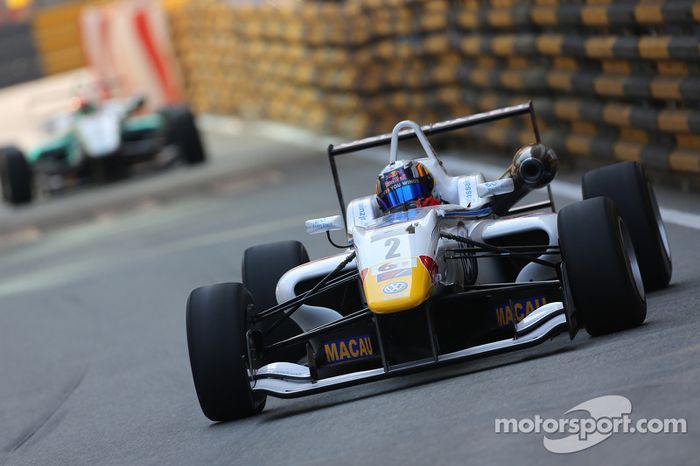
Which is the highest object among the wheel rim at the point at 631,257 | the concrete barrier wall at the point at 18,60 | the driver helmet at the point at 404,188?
the driver helmet at the point at 404,188

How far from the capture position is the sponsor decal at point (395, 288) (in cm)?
685

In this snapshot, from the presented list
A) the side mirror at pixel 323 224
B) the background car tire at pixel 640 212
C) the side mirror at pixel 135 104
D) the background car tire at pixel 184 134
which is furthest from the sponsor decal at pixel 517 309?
the side mirror at pixel 135 104

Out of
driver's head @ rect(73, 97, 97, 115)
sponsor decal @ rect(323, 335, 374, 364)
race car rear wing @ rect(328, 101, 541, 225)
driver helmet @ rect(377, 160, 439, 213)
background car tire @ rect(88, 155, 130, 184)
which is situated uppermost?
race car rear wing @ rect(328, 101, 541, 225)

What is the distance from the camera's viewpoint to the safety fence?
38.8 ft

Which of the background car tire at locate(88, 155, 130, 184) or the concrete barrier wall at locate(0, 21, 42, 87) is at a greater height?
the concrete barrier wall at locate(0, 21, 42, 87)

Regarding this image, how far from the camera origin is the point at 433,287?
702 centimetres

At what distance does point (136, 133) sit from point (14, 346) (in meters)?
11.2

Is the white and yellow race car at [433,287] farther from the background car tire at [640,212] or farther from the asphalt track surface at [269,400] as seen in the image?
the asphalt track surface at [269,400]

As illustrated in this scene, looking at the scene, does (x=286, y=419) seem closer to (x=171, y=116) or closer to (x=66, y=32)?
(x=171, y=116)

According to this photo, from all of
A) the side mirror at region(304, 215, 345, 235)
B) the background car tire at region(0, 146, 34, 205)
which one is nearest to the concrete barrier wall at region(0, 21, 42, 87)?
the background car tire at region(0, 146, 34, 205)

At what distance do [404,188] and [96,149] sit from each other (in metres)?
14.1

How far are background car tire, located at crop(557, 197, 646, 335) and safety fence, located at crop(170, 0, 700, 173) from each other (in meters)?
4.28

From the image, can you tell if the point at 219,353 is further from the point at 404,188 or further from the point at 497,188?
the point at 497,188

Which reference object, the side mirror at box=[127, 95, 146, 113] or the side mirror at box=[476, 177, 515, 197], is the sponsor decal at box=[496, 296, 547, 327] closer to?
the side mirror at box=[476, 177, 515, 197]
